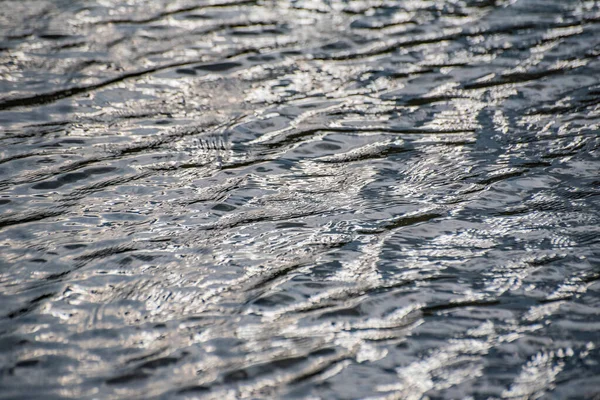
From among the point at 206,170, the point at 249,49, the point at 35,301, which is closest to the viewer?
the point at 35,301

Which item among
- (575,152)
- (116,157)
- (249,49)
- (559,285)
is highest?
(249,49)

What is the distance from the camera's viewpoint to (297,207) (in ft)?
7.55

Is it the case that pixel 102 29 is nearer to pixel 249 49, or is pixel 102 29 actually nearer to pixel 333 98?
pixel 249 49

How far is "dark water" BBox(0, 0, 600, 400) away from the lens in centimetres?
168

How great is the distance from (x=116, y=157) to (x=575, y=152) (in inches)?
68.8

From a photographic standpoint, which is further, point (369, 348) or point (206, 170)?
point (206, 170)

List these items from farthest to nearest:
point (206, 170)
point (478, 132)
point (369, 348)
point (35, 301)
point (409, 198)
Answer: point (478, 132)
point (206, 170)
point (409, 198)
point (35, 301)
point (369, 348)

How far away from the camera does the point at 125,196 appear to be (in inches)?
93.0

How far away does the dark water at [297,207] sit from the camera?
1.68 meters

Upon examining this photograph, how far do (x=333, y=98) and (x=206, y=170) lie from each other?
815 mm

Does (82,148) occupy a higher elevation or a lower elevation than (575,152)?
higher

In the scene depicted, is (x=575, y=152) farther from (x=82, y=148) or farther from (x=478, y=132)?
(x=82, y=148)

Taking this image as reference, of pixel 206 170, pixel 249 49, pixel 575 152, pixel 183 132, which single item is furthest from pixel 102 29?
pixel 575 152

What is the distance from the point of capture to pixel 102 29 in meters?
3.67
